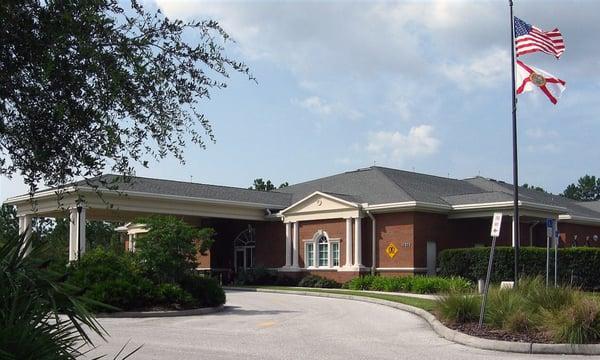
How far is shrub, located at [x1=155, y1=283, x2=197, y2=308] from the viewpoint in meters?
21.2

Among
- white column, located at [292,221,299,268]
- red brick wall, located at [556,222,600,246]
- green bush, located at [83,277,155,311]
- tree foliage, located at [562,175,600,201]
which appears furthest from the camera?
tree foliage, located at [562,175,600,201]

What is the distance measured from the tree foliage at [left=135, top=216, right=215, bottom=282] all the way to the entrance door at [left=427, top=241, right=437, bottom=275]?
1567 centimetres

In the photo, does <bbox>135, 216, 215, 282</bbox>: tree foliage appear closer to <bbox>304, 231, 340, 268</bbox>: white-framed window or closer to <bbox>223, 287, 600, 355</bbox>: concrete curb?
<bbox>223, 287, 600, 355</bbox>: concrete curb

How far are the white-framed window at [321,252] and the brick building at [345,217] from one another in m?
0.05

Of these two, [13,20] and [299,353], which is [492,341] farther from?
[13,20]

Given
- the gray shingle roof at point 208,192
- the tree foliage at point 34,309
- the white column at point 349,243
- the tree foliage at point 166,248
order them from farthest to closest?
the gray shingle roof at point 208,192
the white column at point 349,243
the tree foliage at point 166,248
the tree foliage at point 34,309

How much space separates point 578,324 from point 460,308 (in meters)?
3.34

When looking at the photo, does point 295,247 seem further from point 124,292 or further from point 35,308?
point 35,308

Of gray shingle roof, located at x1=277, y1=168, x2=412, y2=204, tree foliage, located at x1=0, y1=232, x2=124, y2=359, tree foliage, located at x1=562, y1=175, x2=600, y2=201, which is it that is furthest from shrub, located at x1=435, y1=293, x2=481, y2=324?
tree foliage, located at x1=562, y1=175, x2=600, y2=201

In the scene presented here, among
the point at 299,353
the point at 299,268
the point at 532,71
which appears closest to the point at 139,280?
the point at 299,353

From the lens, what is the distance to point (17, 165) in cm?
711

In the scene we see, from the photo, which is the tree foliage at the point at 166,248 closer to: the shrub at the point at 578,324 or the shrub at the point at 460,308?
the shrub at the point at 460,308

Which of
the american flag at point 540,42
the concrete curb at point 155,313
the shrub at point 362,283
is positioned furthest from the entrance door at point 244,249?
the american flag at point 540,42

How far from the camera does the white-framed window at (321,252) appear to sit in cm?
3772
